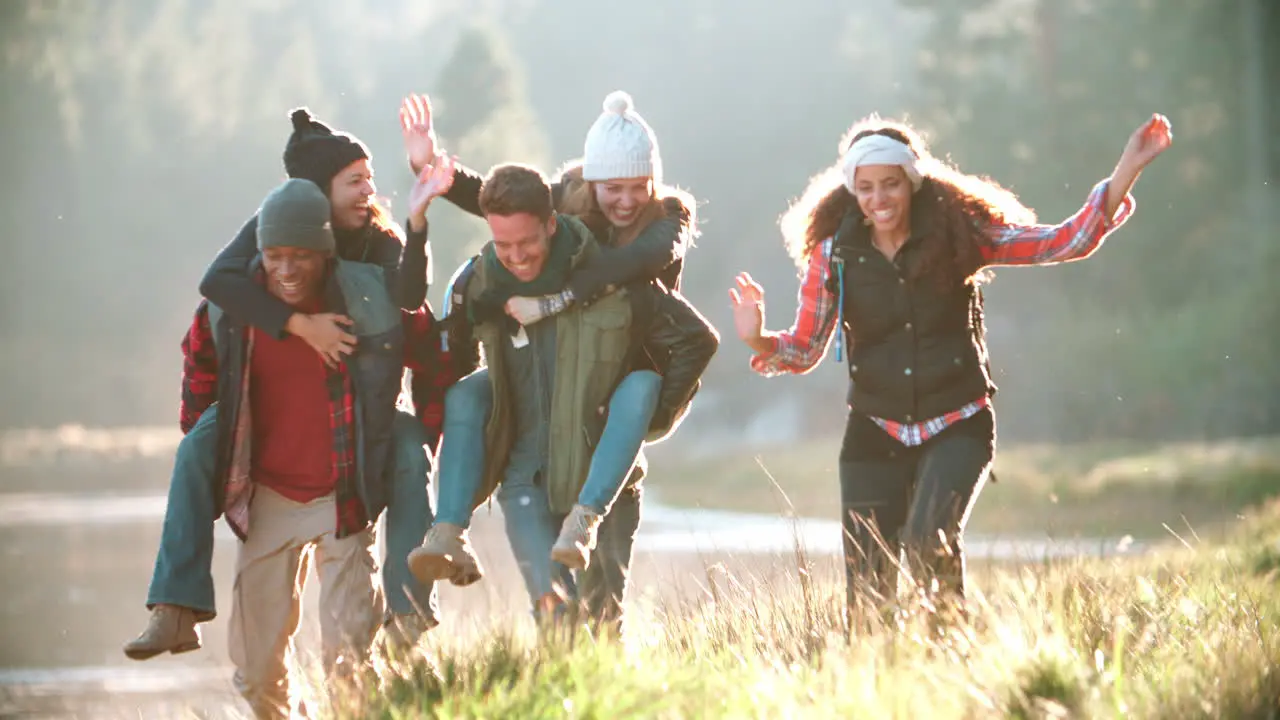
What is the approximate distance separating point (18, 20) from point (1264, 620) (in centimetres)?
6287

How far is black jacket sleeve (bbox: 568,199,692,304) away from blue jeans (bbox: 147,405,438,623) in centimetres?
84

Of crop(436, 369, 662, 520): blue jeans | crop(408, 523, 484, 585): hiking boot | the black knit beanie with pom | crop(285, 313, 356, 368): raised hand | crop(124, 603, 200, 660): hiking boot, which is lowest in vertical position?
crop(124, 603, 200, 660): hiking boot

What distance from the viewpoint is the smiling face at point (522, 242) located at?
19.6ft

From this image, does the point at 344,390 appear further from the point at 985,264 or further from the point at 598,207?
the point at 985,264

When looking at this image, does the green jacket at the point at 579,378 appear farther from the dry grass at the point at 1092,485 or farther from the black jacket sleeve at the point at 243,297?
the dry grass at the point at 1092,485

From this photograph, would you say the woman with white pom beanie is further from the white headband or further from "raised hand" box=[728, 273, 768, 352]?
the white headband

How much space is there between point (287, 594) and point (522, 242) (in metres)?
1.50

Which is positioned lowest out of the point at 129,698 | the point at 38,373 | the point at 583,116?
the point at 129,698

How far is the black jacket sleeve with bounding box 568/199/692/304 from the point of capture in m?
6.04

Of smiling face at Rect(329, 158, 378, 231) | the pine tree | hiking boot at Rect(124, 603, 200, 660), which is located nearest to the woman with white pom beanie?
smiling face at Rect(329, 158, 378, 231)

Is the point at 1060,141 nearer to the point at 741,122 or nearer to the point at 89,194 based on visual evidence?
the point at 741,122

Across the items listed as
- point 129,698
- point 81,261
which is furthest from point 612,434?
point 81,261

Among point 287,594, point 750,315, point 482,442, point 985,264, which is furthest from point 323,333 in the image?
point 985,264

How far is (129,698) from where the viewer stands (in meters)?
13.0
